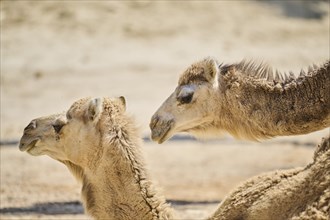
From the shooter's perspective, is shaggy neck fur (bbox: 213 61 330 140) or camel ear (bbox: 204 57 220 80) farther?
camel ear (bbox: 204 57 220 80)

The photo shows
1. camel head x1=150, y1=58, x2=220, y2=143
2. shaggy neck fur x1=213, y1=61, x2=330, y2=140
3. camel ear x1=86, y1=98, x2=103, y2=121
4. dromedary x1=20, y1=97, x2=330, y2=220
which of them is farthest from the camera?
camel head x1=150, y1=58, x2=220, y2=143

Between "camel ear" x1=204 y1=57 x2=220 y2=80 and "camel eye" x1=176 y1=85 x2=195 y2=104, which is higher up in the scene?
"camel ear" x1=204 y1=57 x2=220 y2=80

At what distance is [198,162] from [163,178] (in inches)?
42.1

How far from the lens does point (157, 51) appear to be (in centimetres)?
2011

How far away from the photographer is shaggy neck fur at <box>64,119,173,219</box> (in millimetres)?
7383

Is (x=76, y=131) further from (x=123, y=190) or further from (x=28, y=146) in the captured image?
(x=123, y=190)

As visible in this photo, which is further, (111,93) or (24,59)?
(24,59)

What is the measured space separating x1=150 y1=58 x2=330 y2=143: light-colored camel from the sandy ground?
2.40m

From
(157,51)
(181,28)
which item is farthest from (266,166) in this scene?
(181,28)

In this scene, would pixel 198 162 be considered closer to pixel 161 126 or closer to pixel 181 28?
pixel 161 126

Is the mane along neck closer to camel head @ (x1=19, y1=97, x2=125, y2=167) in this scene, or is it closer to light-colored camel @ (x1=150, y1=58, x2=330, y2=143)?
camel head @ (x1=19, y1=97, x2=125, y2=167)

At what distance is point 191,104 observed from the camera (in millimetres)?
7855

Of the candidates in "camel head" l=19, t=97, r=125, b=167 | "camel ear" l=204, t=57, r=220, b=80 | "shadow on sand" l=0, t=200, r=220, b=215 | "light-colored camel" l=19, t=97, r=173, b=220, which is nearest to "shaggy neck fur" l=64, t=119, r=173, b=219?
"light-colored camel" l=19, t=97, r=173, b=220

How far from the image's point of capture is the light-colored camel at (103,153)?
24.3 ft
